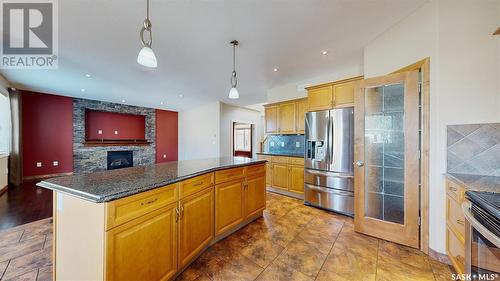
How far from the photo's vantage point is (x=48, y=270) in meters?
1.68

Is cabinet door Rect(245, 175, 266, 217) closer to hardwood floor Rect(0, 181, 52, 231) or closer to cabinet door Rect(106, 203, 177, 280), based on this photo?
cabinet door Rect(106, 203, 177, 280)

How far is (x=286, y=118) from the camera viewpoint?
4.34m

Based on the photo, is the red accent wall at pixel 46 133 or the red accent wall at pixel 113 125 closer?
the red accent wall at pixel 46 133

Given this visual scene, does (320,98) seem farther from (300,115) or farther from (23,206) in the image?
(23,206)

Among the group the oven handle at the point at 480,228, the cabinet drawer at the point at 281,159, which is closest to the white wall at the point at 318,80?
the cabinet drawer at the point at 281,159

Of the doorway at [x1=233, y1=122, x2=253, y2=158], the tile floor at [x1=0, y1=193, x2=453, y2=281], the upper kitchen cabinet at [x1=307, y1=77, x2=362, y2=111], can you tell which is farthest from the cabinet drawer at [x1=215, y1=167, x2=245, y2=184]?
the doorway at [x1=233, y1=122, x2=253, y2=158]

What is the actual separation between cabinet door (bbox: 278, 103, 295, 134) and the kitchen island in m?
2.84

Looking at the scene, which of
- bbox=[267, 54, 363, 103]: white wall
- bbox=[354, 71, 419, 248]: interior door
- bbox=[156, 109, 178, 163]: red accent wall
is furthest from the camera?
bbox=[156, 109, 178, 163]: red accent wall

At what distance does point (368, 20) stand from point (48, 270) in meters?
4.24

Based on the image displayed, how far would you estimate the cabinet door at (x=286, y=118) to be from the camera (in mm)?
4225

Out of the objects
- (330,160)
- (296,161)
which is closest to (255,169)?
(330,160)

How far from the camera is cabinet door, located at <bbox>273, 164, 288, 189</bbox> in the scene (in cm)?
405

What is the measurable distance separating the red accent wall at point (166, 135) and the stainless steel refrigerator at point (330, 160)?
6637 mm

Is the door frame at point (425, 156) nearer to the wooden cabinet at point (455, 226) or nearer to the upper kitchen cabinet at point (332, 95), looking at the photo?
the wooden cabinet at point (455, 226)
